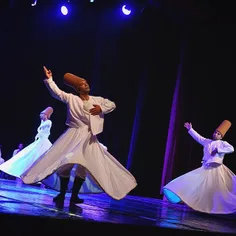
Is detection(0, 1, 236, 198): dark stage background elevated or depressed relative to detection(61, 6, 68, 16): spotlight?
depressed

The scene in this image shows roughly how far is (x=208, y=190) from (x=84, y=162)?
109 inches

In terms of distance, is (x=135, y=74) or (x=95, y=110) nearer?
(x=95, y=110)

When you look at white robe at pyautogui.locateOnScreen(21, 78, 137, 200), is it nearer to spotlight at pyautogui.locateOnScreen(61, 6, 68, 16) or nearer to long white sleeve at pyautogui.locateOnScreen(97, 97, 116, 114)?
long white sleeve at pyautogui.locateOnScreen(97, 97, 116, 114)

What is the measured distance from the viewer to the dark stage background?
938 cm

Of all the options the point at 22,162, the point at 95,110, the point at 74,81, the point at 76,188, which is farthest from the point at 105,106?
the point at 22,162

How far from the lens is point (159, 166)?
32.1 feet

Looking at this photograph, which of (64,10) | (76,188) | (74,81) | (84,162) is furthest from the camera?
(64,10)

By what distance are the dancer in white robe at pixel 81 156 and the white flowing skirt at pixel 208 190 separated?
6.83 feet

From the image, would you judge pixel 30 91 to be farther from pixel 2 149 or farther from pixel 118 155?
pixel 118 155

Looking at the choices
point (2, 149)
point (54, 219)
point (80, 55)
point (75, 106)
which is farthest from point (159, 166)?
point (54, 219)

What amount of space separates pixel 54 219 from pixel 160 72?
→ 7.50m

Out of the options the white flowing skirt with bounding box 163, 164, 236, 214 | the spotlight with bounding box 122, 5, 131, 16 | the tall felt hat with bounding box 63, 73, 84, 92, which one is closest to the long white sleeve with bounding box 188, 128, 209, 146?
the white flowing skirt with bounding box 163, 164, 236, 214

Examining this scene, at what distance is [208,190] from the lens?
6160mm

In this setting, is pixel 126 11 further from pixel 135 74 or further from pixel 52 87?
pixel 52 87
